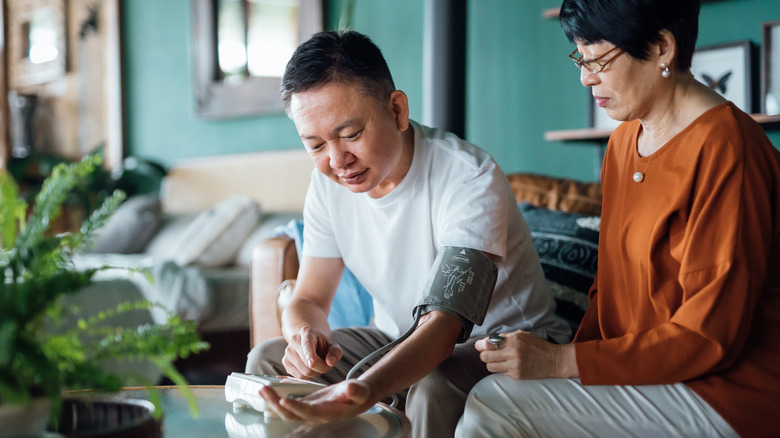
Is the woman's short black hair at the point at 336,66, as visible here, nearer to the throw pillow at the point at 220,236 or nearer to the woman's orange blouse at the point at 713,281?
the woman's orange blouse at the point at 713,281

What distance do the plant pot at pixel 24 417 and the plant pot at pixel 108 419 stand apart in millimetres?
39

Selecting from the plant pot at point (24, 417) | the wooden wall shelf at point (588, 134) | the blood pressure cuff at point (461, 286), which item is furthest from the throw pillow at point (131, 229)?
the plant pot at point (24, 417)

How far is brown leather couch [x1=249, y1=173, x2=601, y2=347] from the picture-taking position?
2.04 meters

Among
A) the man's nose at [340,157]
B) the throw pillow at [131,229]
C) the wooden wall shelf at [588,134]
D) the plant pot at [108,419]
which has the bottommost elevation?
the throw pillow at [131,229]

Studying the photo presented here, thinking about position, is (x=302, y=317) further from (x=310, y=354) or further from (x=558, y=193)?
(x=558, y=193)

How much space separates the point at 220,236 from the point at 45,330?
8.13ft

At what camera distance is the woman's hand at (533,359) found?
3.77ft

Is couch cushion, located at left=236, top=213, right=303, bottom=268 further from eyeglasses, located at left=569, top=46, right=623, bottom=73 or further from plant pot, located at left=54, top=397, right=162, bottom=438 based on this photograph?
plant pot, located at left=54, top=397, right=162, bottom=438

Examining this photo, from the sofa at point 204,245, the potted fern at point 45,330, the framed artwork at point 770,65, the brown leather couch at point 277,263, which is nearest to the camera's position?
the potted fern at point 45,330

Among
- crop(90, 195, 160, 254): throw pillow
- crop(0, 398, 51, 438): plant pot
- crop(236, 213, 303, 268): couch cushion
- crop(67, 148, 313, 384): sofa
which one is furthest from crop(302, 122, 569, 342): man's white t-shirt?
crop(90, 195, 160, 254): throw pillow

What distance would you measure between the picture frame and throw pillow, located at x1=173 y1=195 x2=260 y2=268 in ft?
8.39

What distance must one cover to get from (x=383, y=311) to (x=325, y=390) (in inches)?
23.8

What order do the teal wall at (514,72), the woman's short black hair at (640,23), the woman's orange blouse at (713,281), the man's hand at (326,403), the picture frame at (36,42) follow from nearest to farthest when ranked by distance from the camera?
the man's hand at (326,403) < the woman's orange blouse at (713,281) < the woman's short black hair at (640,23) < the teal wall at (514,72) < the picture frame at (36,42)

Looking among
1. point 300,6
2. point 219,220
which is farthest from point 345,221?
point 300,6
